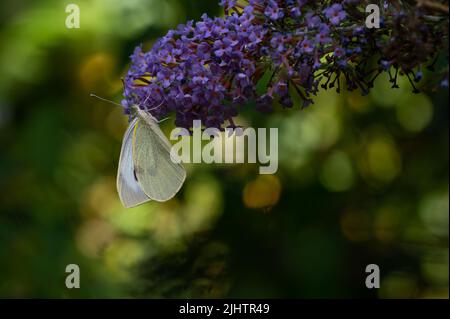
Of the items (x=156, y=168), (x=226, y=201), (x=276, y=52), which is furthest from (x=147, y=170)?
(x=276, y=52)

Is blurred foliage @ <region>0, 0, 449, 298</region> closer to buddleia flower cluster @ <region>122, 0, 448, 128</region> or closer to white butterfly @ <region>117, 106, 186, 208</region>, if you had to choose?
white butterfly @ <region>117, 106, 186, 208</region>

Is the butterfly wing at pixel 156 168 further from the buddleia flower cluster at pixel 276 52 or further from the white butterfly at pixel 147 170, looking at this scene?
the buddleia flower cluster at pixel 276 52

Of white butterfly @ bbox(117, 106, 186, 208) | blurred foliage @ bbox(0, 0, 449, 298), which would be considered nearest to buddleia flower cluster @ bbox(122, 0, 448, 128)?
white butterfly @ bbox(117, 106, 186, 208)

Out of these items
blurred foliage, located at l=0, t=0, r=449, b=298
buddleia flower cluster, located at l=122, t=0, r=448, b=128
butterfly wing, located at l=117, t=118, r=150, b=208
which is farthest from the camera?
blurred foliage, located at l=0, t=0, r=449, b=298

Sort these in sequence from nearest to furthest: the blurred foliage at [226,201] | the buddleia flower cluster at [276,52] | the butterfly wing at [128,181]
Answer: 1. the buddleia flower cluster at [276,52]
2. the butterfly wing at [128,181]
3. the blurred foliage at [226,201]

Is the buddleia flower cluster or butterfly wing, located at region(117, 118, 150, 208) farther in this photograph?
butterfly wing, located at region(117, 118, 150, 208)

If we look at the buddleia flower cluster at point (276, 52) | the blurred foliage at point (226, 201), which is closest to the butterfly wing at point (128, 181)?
the buddleia flower cluster at point (276, 52)
